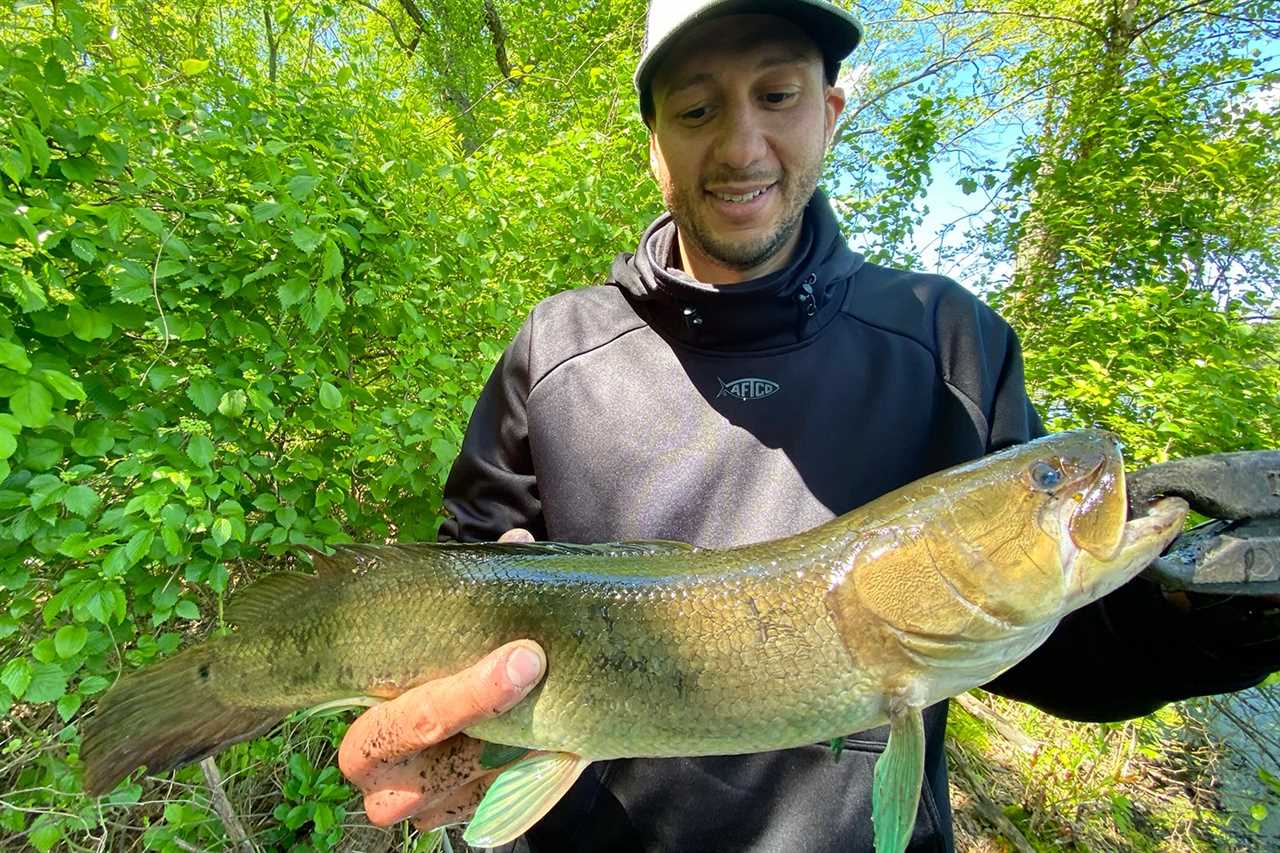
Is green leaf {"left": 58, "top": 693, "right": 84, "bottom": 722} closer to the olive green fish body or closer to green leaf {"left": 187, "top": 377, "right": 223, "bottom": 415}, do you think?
the olive green fish body

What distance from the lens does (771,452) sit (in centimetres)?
167

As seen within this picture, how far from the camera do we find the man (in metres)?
1.49

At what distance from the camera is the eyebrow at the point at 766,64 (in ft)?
5.61

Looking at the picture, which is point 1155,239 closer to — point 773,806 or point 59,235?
point 773,806

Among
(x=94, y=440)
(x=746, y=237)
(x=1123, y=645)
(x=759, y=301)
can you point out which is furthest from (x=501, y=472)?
(x=1123, y=645)

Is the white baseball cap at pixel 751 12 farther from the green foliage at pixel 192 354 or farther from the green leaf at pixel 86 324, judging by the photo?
the green leaf at pixel 86 324

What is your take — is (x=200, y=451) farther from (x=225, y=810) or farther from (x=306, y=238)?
(x=225, y=810)

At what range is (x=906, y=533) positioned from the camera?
1.30 metres

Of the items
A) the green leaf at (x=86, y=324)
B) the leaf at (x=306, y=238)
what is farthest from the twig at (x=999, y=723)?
the green leaf at (x=86, y=324)

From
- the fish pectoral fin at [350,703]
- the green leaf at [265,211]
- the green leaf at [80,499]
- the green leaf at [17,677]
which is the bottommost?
the fish pectoral fin at [350,703]

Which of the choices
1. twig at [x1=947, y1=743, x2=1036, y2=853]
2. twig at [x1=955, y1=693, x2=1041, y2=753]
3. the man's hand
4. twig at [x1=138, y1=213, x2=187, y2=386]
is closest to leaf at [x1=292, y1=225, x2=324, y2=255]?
twig at [x1=138, y1=213, x2=187, y2=386]

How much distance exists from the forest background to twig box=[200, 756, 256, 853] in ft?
0.05

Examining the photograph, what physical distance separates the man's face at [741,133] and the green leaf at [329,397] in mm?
1473

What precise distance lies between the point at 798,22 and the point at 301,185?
183cm
